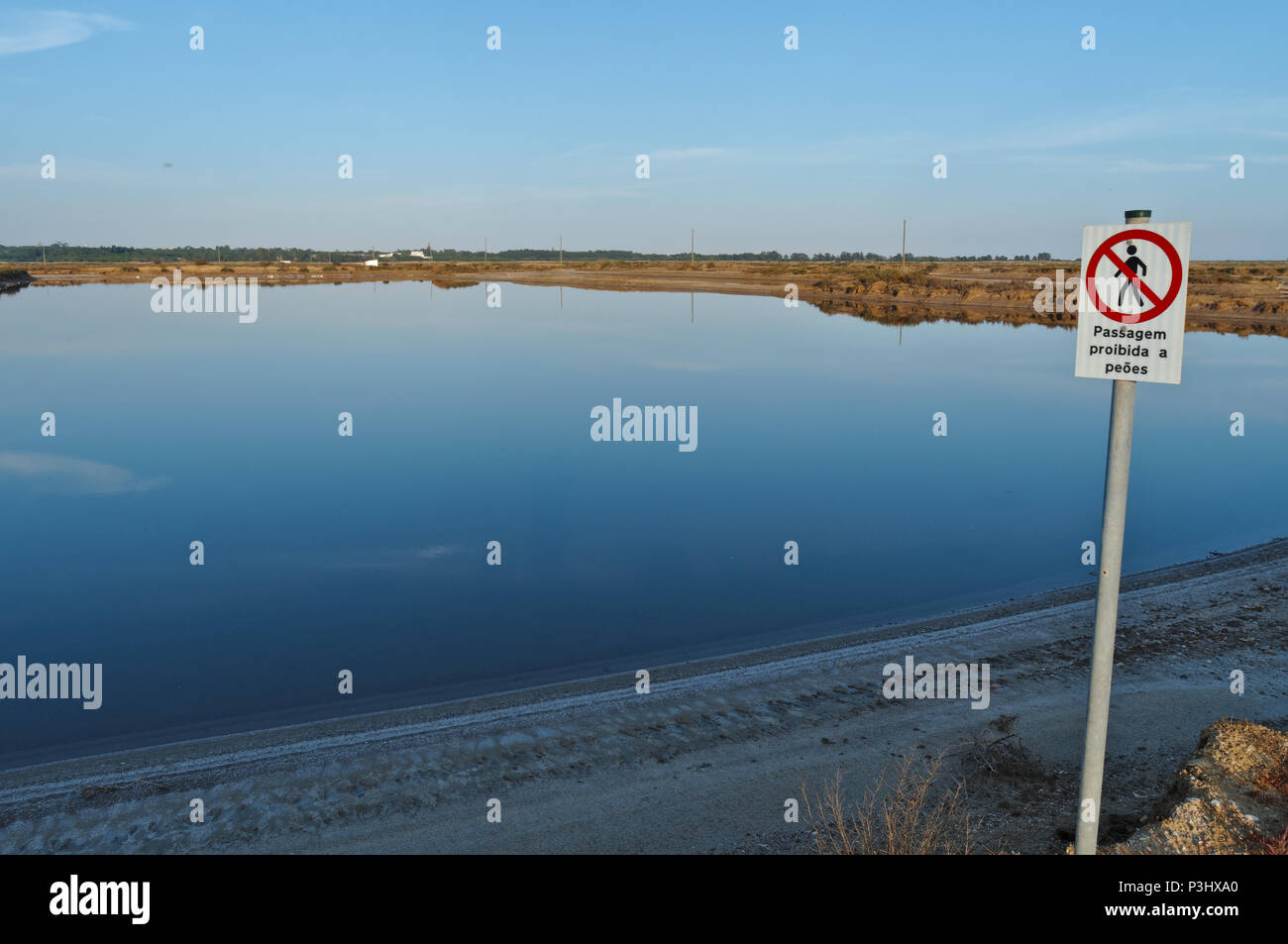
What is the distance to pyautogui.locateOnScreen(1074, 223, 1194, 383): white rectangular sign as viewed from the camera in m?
3.56

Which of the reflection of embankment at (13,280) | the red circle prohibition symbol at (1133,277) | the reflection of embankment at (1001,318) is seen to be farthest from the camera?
the reflection of embankment at (13,280)

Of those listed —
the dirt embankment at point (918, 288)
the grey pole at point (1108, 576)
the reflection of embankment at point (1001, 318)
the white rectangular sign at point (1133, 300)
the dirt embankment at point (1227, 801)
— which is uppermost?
the dirt embankment at point (918, 288)

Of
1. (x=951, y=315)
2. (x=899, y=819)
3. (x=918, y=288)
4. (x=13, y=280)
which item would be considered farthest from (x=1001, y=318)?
(x=13, y=280)

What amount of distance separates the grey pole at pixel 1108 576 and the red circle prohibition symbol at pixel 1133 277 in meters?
0.07

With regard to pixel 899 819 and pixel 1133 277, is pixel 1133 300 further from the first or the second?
pixel 899 819

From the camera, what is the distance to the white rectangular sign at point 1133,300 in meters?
3.56

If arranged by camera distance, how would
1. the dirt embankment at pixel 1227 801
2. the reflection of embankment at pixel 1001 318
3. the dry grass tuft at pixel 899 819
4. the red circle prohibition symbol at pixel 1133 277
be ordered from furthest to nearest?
the reflection of embankment at pixel 1001 318
the dry grass tuft at pixel 899 819
the dirt embankment at pixel 1227 801
the red circle prohibition symbol at pixel 1133 277

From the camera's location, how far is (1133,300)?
369 centimetres

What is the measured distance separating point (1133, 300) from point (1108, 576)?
1.09 metres

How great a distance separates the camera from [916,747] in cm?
710

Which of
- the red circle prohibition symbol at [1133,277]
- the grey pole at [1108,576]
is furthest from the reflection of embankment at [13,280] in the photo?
the grey pole at [1108,576]

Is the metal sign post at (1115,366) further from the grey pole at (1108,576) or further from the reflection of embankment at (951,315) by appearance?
the reflection of embankment at (951,315)
